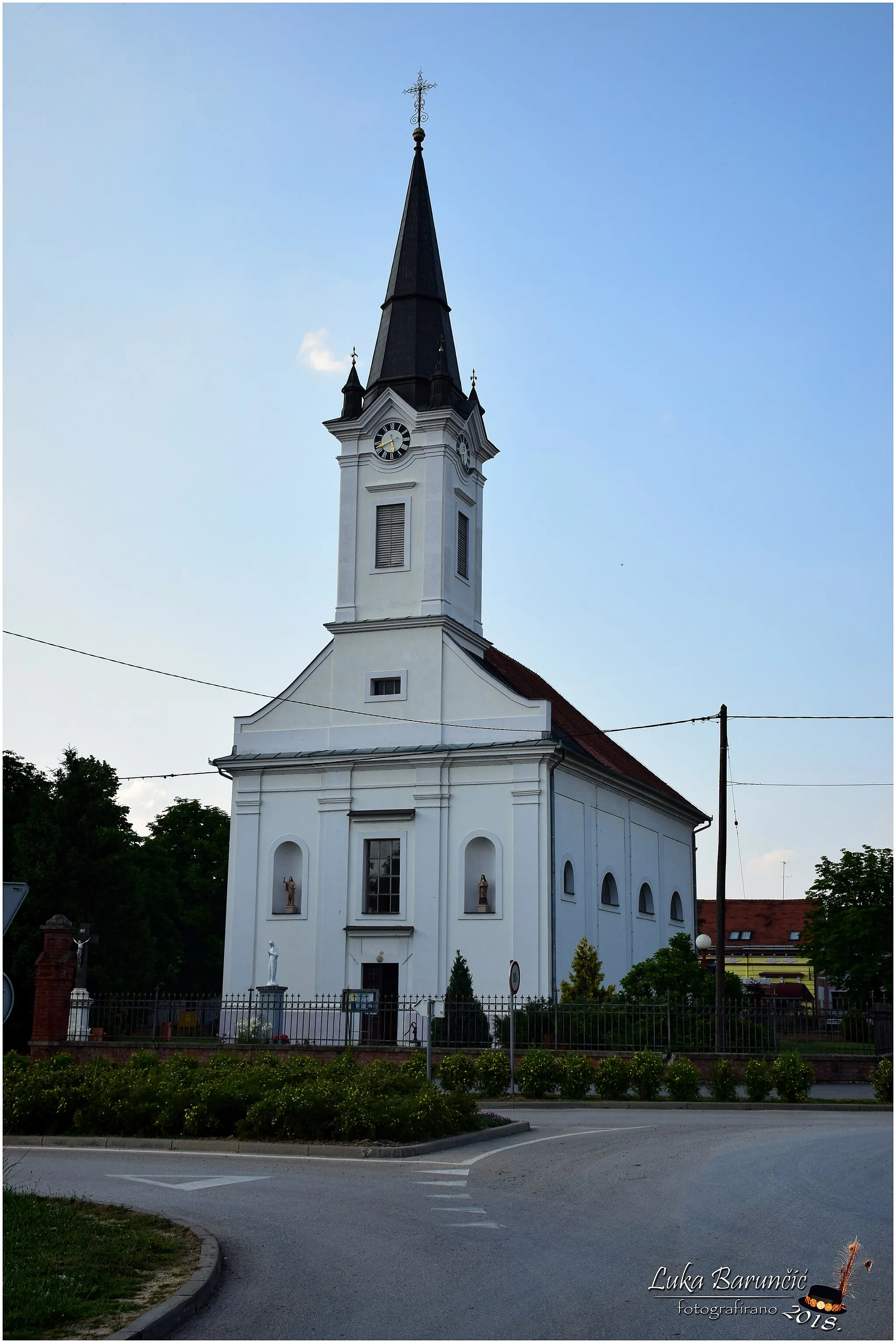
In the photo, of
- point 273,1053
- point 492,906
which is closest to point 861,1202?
point 273,1053

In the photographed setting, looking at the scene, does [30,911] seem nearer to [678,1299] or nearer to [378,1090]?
[378,1090]

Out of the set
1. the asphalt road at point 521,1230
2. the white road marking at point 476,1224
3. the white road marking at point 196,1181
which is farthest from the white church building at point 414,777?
the white road marking at point 476,1224

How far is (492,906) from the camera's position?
34.7m

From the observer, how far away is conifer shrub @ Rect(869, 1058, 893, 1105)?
80.4ft

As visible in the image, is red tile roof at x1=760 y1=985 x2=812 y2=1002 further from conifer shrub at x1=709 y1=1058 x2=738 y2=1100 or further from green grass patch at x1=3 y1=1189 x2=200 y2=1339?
green grass patch at x1=3 y1=1189 x2=200 y2=1339

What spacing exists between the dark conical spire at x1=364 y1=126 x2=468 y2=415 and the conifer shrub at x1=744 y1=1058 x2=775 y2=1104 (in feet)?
70.8

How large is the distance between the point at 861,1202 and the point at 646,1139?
6.00 m

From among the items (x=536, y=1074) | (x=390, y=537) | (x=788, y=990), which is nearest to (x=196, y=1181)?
(x=536, y=1074)

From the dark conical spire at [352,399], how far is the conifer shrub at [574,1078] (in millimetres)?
21412

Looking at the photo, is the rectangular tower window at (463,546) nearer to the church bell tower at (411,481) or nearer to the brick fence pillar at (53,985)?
the church bell tower at (411,481)

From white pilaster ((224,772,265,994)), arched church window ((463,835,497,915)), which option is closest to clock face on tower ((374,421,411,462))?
white pilaster ((224,772,265,994))

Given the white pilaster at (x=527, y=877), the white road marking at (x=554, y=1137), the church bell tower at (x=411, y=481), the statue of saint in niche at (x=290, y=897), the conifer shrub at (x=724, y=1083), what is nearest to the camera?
the white road marking at (x=554, y=1137)

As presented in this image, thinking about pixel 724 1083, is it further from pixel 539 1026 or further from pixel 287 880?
pixel 287 880

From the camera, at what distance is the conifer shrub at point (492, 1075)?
24.6m
